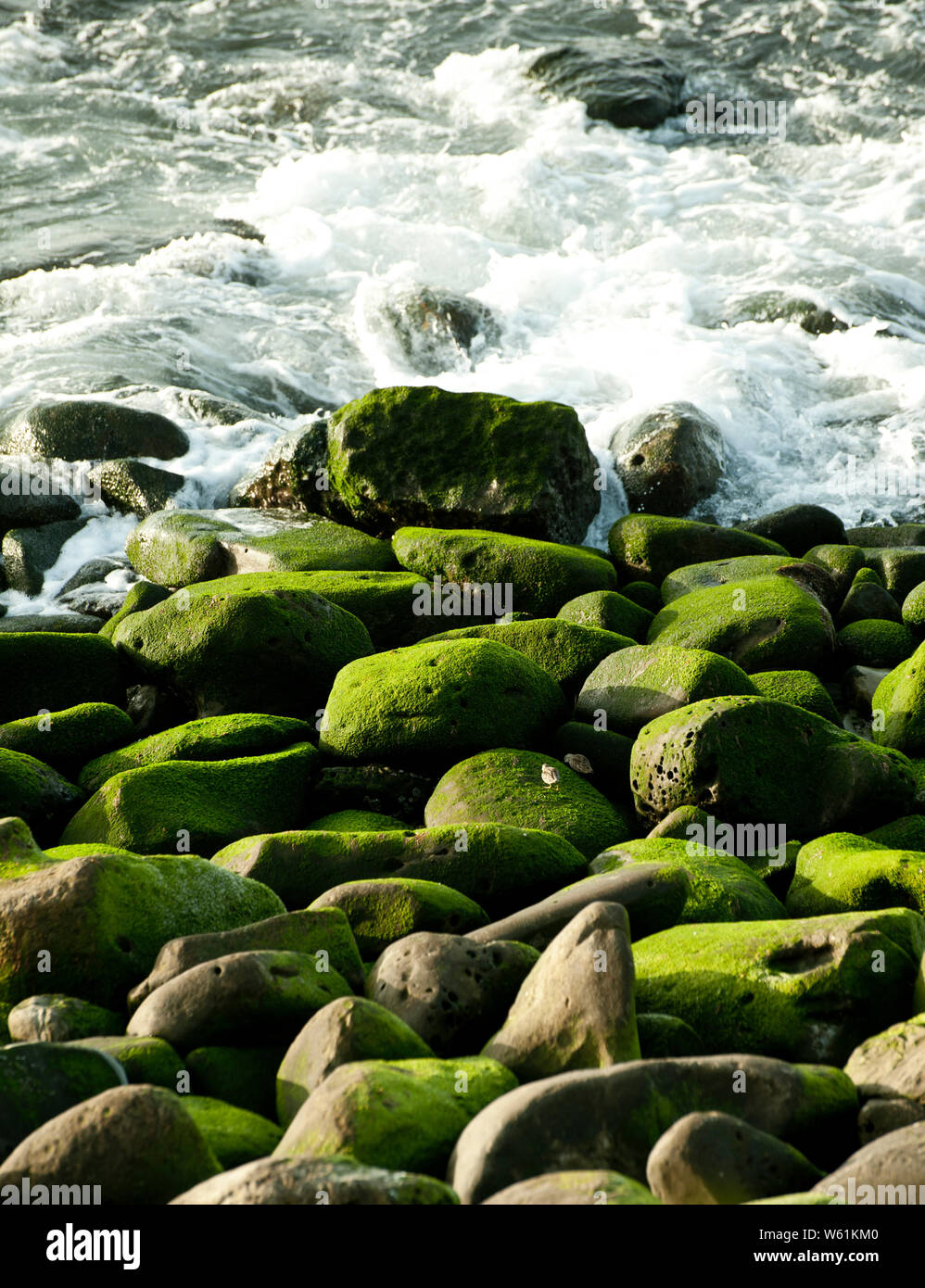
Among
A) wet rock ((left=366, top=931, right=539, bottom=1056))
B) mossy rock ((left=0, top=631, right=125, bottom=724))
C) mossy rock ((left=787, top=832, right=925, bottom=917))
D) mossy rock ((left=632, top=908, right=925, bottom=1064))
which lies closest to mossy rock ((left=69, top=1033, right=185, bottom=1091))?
wet rock ((left=366, top=931, right=539, bottom=1056))

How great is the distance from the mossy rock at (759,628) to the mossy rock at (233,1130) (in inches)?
180

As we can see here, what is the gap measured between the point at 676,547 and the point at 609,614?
1.55 meters

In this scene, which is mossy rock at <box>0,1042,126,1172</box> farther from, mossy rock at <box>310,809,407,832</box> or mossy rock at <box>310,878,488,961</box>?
mossy rock at <box>310,809,407,832</box>

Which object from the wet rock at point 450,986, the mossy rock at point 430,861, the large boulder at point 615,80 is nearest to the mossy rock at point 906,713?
the mossy rock at point 430,861

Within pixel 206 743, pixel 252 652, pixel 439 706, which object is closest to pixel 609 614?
pixel 439 706

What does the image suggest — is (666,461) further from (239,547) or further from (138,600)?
(138,600)

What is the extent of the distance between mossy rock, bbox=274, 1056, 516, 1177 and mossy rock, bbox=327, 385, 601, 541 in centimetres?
649

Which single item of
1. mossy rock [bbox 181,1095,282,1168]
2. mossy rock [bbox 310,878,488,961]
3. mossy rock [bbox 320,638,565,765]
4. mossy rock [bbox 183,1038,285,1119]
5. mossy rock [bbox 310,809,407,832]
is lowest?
mossy rock [bbox 310,809,407,832]

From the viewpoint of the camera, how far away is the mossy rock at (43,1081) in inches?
125

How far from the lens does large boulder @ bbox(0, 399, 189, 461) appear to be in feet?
36.4

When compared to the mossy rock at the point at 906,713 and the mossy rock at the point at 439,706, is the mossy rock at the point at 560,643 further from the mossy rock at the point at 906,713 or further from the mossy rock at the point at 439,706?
the mossy rock at the point at 906,713

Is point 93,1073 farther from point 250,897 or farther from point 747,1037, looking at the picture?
point 747,1037

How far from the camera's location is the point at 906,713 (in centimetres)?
639

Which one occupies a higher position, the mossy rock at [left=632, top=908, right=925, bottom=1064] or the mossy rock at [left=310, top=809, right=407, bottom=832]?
the mossy rock at [left=632, top=908, right=925, bottom=1064]
